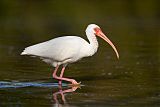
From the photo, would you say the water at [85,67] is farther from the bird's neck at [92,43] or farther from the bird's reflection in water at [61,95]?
the bird's neck at [92,43]

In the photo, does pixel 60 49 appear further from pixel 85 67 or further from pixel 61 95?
pixel 85 67

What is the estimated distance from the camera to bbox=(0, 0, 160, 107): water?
12.0 m

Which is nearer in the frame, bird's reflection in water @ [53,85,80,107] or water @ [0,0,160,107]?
bird's reflection in water @ [53,85,80,107]

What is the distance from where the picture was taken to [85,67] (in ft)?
57.0

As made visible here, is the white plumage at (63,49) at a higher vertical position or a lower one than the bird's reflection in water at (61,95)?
higher

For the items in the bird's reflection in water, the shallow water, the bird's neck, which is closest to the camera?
the bird's reflection in water

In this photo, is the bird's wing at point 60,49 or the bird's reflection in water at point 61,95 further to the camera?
the bird's wing at point 60,49

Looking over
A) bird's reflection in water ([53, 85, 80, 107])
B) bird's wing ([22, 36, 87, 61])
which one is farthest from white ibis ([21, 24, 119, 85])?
bird's reflection in water ([53, 85, 80, 107])

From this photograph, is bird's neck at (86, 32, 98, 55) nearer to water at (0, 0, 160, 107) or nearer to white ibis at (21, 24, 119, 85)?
white ibis at (21, 24, 119, 85)

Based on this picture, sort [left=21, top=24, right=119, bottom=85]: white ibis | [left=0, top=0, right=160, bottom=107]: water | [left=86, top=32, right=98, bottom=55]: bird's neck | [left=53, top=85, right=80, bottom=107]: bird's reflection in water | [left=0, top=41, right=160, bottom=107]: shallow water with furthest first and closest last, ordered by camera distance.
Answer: [left=86, top=32, right=98, bottom=55]: bird's neck, [left=21, top=24, right=119, bottom=85]: white ibis, [left=0, top=0, right=160, bottom=107]: water, [left=0, top=41, right=160, bottom=107]: shallow water, [left=53, top=85, right=80, bottom=107]: bird's reflection in water

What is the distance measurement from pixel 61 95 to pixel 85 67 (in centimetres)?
488

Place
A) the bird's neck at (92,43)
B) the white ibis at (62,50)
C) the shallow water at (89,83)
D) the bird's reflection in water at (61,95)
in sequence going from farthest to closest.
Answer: the bird's neck at (92,43)
the white ibis at (62,50)
the shallow water at (89,83)
the bird's reflection in water at (61,95)

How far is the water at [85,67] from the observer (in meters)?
12.0

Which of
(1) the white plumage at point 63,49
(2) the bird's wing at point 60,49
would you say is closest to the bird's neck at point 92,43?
(1) the white plumage at point 63,49
